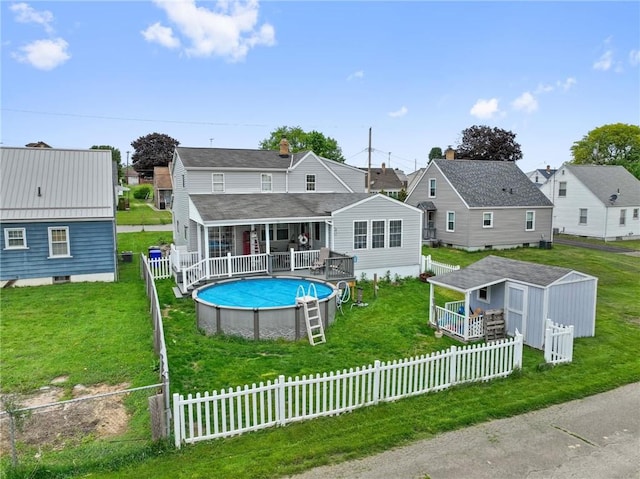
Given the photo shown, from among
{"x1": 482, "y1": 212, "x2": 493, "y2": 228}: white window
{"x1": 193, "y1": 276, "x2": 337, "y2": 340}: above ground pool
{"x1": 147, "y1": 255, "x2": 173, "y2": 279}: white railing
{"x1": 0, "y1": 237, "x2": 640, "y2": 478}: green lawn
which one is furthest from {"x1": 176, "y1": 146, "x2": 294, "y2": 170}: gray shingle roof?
{"x1": 482, "y1": 212, "x2": 493, "y2": 228}: white window

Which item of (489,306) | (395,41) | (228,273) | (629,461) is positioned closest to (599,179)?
(395,41)

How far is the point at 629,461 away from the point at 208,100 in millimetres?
34437

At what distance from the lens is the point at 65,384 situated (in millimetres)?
10055

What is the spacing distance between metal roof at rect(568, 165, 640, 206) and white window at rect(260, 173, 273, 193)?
28318 mm

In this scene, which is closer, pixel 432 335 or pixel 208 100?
pixel 432 335

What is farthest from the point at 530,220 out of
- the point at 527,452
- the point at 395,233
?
the point at 527,452

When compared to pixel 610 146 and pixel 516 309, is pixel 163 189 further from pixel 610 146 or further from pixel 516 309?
pixel 610 146

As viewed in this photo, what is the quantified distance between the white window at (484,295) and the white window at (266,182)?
14677mm

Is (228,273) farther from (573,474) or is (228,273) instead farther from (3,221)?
(573,474)

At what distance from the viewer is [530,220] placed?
1357 inches

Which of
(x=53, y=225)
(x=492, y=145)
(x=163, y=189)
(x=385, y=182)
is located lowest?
(x=53, y=225)

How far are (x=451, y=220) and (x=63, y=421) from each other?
96.1 feet

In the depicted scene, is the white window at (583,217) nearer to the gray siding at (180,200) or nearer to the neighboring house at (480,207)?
the neighboring house at (480,207)

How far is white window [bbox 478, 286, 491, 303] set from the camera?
14.3 m
